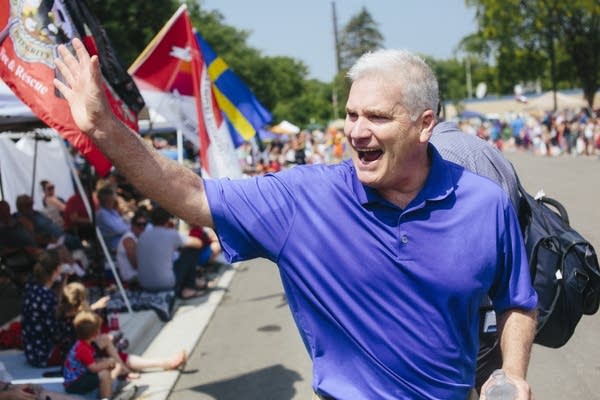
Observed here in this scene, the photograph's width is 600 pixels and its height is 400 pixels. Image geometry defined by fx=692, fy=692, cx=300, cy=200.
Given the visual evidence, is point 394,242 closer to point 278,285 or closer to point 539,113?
point 278,285

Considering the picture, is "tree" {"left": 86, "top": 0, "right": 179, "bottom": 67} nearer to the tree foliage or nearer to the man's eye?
the tree foliage

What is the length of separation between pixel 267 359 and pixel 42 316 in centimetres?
197

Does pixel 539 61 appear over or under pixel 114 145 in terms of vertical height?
under

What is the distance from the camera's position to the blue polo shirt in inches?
83.7

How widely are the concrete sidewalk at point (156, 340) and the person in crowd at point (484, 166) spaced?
321 centimetres

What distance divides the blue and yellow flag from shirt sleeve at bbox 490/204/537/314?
8783 mm

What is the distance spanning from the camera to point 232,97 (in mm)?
11133

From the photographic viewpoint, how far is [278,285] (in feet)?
30.5

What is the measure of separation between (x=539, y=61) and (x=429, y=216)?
47.3 metres

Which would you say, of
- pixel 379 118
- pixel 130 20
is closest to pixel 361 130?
pixel 379 118

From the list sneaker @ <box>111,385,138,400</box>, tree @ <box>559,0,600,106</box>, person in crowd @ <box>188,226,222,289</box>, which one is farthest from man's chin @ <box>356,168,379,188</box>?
tree @ <box>559,0,600,106</box>

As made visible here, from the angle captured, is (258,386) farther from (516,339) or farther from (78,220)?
(78,220)

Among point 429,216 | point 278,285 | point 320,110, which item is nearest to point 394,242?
point 429,216

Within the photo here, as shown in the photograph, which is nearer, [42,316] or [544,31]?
[42,316]
